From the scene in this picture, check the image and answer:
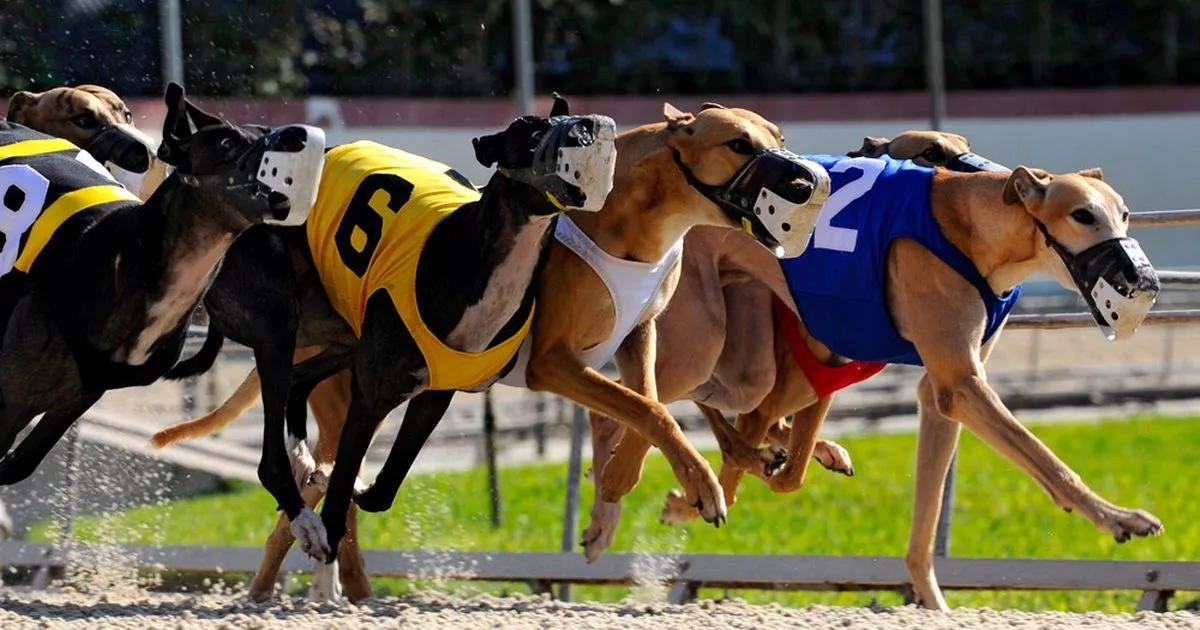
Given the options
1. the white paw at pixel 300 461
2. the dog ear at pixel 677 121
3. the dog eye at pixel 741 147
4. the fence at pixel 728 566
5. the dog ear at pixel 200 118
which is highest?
the dog ear at pixel 200 118

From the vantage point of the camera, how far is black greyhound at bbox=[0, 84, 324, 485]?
4.58 metres

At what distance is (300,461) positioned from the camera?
5.82 metres

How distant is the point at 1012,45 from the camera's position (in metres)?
20.5

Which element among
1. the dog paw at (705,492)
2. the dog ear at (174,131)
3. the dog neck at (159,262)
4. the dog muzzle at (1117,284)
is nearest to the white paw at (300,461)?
the dog neck at (159,262)

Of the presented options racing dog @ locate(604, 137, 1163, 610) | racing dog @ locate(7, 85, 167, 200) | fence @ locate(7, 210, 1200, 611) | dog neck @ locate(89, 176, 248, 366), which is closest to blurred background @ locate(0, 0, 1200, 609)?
fence @ locate(7, 210, 1200, 611)

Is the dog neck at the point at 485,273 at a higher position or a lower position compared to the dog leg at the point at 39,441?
higher

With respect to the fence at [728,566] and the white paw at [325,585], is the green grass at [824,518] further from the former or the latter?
the white paw at [325,585]

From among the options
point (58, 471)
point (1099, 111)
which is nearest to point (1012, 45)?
point (1099, 111)

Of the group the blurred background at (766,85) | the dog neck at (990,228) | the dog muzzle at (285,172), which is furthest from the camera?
the blurred background at (766,85)

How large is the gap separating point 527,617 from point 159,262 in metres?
1.33

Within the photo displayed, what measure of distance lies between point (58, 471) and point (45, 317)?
3.85 metres

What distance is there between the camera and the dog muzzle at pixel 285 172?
450 centimetres

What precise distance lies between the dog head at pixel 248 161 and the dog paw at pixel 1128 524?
7.08 ft

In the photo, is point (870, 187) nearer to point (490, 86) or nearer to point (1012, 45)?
point (490, 86)
